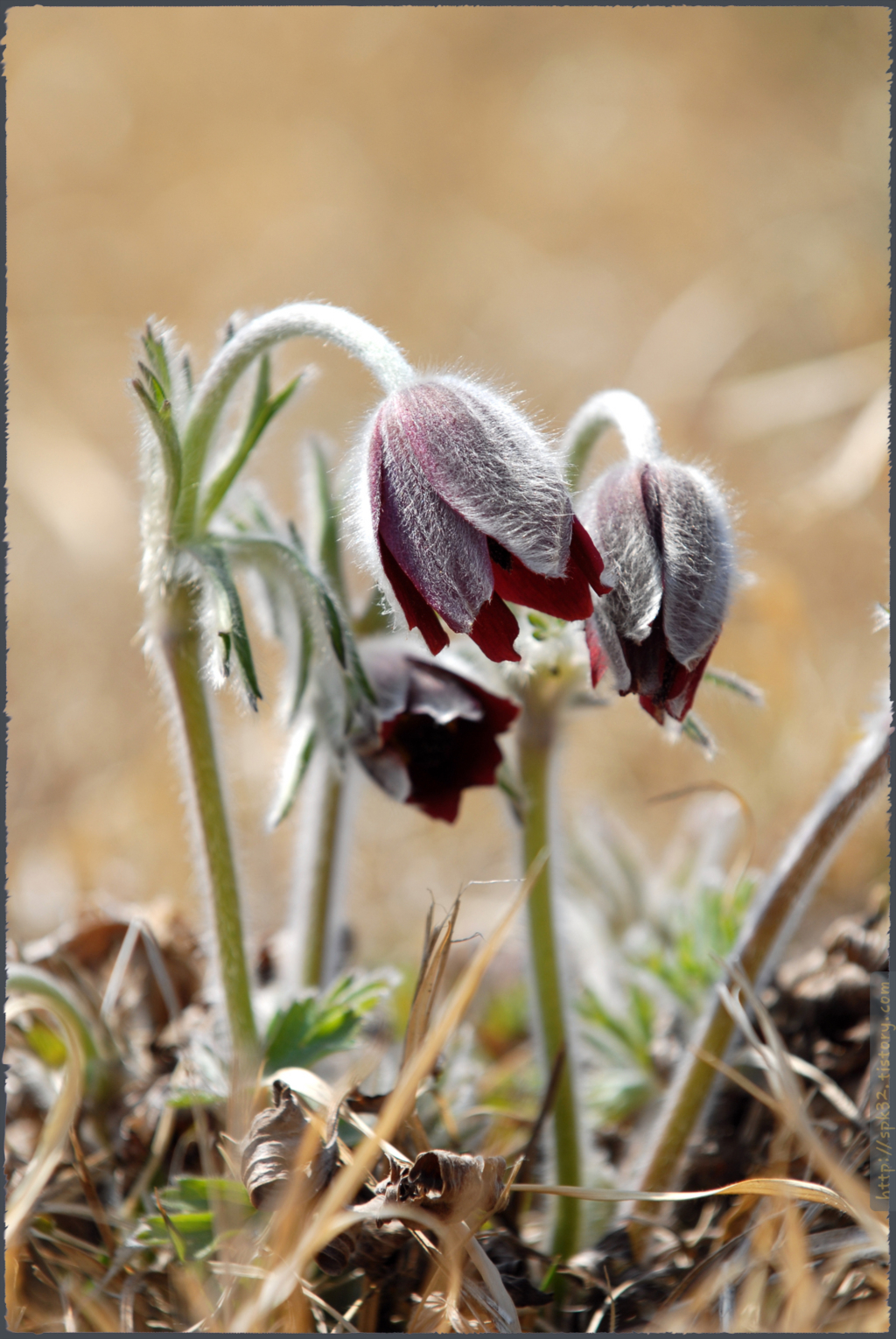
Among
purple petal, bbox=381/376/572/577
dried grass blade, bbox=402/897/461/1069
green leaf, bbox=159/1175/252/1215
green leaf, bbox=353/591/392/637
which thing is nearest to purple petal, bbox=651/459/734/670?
purple petal, bbox=381/376/572/577

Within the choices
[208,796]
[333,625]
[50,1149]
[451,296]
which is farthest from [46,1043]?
[451,296]

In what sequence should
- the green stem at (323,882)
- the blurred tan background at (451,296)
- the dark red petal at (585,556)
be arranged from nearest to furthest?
the dark red petal at (585,556)
the green stem at (323,882)
the blurred tan background at (451,296)

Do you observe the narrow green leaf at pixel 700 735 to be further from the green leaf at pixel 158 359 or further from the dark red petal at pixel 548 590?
the green leaf at pixel 158 359

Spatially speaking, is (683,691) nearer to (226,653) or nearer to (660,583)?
(660,583)

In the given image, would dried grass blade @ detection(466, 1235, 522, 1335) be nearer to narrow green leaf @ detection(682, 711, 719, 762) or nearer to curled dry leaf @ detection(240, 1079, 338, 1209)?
curled dry leaf @ detection(240, 1079, 338, 1209)

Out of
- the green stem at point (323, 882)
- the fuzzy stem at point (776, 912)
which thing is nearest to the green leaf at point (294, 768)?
the green stem at point (323, 882)

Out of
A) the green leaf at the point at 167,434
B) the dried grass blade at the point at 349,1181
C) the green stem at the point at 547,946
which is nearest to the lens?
the dried grass blade at the point at 349,1181
